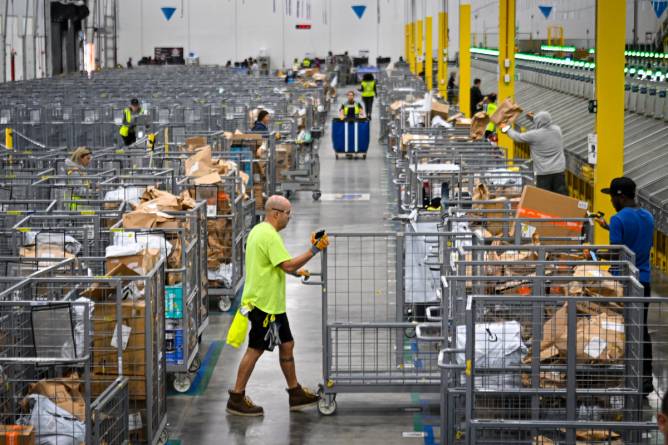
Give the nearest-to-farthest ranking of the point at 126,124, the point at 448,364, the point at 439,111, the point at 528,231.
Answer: the point at 448,364 → the point at 528,231 → the point at 439,111 → the point at 126,124

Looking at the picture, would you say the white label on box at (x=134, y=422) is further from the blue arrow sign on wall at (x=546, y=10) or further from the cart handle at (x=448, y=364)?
the blue arrow sign on wall at (x=546, y=10)

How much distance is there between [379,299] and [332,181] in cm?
1118

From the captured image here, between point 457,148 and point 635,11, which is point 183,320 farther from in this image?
point 635,11

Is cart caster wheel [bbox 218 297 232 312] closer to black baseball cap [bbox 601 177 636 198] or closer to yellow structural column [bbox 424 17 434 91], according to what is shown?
black baseball cap [bbox 601 177 636 198]

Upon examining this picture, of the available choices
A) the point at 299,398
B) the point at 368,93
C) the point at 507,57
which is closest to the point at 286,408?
the point at 299,398

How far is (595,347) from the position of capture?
19.6 ft

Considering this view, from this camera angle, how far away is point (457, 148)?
1418cm

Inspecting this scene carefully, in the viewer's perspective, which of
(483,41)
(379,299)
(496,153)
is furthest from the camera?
(483,41)

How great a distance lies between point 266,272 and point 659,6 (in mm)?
11172

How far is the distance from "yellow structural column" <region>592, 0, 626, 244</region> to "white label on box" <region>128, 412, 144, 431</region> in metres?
5.68

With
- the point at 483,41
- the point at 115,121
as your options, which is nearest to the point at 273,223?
the point at 115,121

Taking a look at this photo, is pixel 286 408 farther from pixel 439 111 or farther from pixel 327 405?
pixel 439 111

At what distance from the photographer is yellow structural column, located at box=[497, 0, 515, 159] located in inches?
784

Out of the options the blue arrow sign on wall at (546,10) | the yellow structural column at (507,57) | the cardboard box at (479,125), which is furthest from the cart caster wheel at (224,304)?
the blue arrow sign on wall at (546,10)
